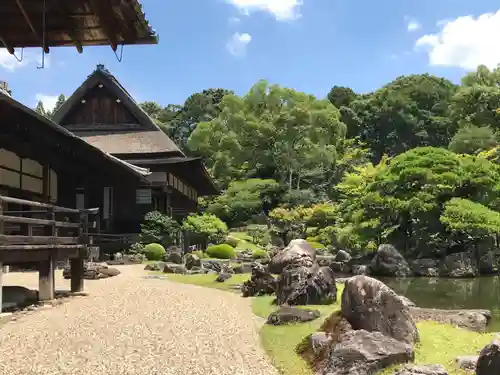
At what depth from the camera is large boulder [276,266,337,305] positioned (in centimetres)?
973

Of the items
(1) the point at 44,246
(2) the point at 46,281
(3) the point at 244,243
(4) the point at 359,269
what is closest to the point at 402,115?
(3) the point at 244,243

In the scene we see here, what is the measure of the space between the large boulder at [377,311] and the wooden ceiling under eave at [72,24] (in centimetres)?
475

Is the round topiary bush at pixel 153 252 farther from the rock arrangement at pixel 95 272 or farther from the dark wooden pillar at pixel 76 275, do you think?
the dark wooden pillar at pixel 76 275

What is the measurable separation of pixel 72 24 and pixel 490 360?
3983mm

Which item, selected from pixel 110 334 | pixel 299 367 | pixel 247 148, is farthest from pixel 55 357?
pixel 247 148

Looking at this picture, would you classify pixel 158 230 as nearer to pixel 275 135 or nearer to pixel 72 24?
pixel 275 135

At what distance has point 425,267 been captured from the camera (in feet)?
67.1

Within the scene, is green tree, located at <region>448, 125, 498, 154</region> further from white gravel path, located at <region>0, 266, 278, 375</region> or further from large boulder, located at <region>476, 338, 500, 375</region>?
large boulder, located at <region>476, 338, 500, 375</region>

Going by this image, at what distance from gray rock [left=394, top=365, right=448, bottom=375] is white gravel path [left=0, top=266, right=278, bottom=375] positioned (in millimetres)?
1518

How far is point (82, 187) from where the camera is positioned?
75.0 feet

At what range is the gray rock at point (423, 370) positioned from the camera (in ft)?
14.7

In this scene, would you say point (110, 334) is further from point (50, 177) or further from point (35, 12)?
point (50, 177)

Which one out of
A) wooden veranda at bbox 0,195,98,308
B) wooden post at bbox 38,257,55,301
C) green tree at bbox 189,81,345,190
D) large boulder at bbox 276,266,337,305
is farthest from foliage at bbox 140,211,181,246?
green tree at bbox 189,81,345,190

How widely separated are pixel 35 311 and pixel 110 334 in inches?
107
